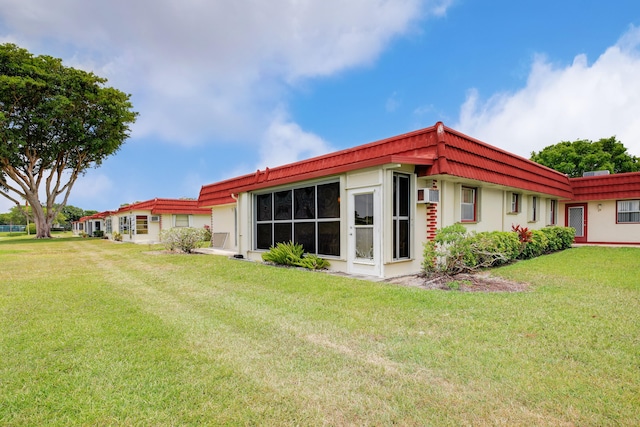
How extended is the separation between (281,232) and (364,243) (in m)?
3.60

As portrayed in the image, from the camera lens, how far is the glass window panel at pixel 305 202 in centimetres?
957

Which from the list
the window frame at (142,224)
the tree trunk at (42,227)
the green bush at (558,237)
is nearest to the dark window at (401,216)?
the green bush at (558,237)

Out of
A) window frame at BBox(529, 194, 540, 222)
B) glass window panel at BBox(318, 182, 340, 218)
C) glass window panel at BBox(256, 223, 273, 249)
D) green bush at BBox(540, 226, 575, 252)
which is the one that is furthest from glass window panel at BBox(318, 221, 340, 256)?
window frame at BBox(529, 194, 540, 222)

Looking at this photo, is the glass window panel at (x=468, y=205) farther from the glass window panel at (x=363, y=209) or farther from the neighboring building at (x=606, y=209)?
the neighboring building at (x=606, y=209)

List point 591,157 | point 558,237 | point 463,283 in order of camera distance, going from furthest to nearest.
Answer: point 591,157 → point 558,237 → point 463,283

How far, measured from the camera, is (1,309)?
5320 millimetres

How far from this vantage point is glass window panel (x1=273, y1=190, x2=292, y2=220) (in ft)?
34.4

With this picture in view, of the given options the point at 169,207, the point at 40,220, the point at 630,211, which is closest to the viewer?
the point at 630,211

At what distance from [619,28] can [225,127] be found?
1551 centimetres

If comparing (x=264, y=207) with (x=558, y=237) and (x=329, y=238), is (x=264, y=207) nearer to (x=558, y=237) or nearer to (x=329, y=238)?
(x=329, y=238)

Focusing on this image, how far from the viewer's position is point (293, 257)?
9.47 metres

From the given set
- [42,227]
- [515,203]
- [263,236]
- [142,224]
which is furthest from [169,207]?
[515,203]

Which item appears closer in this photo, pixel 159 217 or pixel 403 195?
pixel 403 195

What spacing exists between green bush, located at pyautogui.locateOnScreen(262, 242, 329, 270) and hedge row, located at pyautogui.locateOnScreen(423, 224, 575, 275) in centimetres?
275
